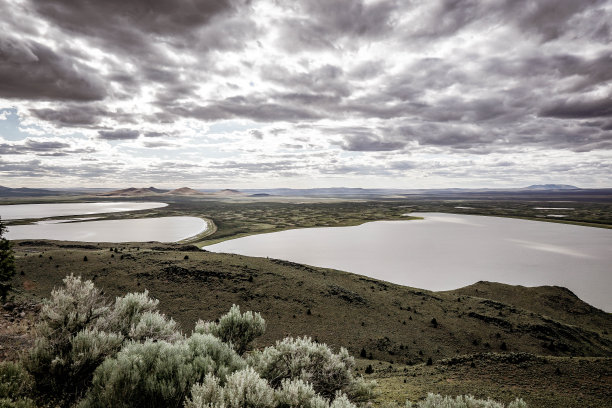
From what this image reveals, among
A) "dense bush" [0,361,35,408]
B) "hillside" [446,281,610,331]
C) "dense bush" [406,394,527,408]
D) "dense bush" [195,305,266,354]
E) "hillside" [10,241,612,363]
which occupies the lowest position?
"hillside" [446,281,610,331]

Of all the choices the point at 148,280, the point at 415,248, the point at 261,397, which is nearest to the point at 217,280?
the point at 148,280

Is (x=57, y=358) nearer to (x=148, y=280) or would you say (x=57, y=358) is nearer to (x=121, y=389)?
(x=121, y=389)

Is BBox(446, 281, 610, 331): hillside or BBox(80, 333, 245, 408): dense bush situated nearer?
BBox(80, 333, 245, 408): dense bush

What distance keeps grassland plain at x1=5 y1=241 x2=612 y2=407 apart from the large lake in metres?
12.4

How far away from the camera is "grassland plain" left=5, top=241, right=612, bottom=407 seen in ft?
78.7

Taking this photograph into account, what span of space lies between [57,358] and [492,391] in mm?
27256

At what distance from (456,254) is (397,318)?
67140mm

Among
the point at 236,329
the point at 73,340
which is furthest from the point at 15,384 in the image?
the point at 236,329

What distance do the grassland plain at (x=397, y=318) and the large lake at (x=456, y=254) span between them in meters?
12.4

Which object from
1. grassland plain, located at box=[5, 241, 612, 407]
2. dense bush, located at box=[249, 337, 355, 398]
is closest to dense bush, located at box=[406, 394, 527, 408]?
dense bush, located at box=[249, 337, 355, 398]

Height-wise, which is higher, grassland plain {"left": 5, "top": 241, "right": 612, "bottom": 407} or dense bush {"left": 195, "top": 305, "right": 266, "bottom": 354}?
dense bush {"left": 195, "top": 305, "right": 266, "bottom": 354}

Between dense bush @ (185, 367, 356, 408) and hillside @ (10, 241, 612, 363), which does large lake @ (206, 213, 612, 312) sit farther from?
dense bush @ (185, 367, 356, 408)

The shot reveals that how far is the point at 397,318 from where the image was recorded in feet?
147

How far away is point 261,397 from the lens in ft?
28.8
